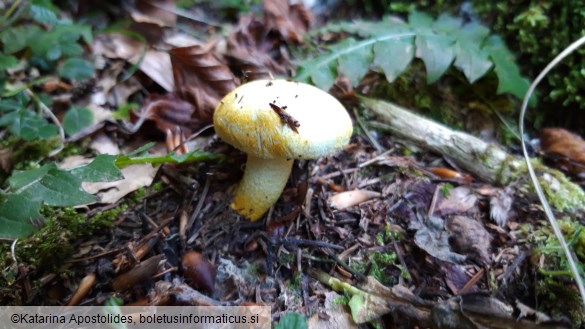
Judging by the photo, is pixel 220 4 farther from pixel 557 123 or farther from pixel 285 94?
pixel 557 123

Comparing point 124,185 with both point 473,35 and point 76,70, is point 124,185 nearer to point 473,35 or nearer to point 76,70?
point 76,70

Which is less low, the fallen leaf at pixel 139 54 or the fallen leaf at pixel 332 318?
the fallen leaf at pixel 139 54

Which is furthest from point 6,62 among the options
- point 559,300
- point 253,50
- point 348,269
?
point 559,300

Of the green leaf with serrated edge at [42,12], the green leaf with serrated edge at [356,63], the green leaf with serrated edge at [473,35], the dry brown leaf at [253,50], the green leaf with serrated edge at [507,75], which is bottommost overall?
the dry brown leaf at [253,50]

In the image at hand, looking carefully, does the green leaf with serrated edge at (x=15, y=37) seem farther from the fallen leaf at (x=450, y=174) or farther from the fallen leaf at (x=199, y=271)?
the fallen leaf at (x=450, y=174)

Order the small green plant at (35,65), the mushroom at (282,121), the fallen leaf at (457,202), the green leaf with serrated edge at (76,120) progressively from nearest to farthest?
the mushroom at (282,121) < the fallen leaf at (457,202) < the small green plant at (35,65) < the green leaf with serrated edge at (76,120)

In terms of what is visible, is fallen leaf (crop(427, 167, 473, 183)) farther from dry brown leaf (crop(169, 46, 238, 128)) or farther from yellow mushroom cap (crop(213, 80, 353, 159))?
dry brown leaf (crop(169, 46, 238, 128))

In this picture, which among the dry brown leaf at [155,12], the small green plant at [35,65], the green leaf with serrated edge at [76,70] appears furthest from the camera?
the dry brown leaf at [155,12]

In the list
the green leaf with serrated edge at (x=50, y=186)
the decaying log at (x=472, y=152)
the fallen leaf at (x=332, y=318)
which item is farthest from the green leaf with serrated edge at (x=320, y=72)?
the green leaf with serrated edge at (x=50, y=186)
